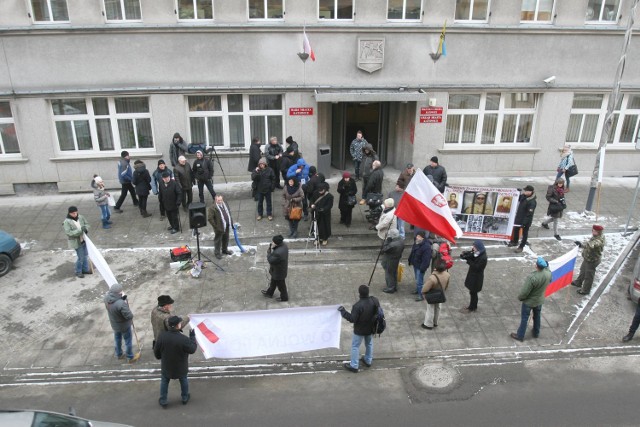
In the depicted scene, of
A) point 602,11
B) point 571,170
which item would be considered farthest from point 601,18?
point 571,170

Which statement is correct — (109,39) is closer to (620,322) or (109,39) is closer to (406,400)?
(406,400)

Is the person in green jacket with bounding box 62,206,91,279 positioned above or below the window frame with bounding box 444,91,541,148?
below

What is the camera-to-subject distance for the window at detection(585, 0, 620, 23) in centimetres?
1670

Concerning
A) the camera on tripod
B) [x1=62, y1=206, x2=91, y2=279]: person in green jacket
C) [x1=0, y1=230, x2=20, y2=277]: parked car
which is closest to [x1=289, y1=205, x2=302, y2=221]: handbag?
the camera on tripod

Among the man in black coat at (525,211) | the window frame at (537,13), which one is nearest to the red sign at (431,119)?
the window frame at (537,13)

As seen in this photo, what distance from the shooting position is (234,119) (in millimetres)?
16984

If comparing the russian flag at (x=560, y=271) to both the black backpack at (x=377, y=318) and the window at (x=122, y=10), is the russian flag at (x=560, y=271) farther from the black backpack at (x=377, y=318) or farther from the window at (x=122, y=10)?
the window at (x=122, y=10)

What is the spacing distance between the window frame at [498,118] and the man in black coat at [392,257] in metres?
7.75

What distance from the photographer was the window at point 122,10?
1541 centimetres

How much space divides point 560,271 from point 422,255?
8.29 ft

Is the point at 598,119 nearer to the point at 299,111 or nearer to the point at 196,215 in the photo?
the point at 299,111

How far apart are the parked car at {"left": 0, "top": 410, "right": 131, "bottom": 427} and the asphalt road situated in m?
1.71

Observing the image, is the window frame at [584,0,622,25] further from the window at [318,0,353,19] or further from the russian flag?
the russian flag

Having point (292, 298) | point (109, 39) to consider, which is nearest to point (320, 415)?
point (292, 298)
